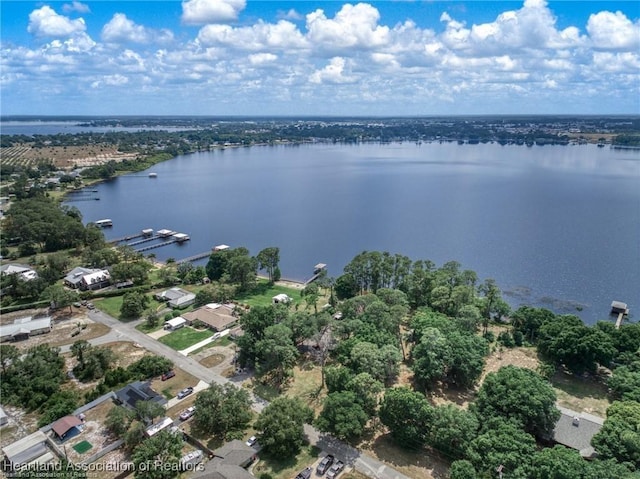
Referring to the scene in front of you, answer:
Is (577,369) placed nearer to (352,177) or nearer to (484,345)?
(484,345)

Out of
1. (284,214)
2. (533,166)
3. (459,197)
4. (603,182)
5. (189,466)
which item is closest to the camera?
(189,466)

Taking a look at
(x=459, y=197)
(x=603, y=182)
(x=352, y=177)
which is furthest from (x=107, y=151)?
(x=603, y=182)

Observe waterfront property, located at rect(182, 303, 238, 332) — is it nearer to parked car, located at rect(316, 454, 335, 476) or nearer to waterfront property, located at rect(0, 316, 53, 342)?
waterfront property, located at rect(0, 316, 53, 342)

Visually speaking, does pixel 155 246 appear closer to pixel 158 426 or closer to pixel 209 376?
pixel 209 376

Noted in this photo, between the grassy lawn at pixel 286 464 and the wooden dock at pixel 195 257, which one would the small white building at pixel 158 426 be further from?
the wooden dock at pixel 195 257

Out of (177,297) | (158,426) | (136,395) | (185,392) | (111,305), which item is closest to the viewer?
(158,426)

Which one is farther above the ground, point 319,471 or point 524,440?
point 524,440

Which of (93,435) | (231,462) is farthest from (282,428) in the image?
(93,435)

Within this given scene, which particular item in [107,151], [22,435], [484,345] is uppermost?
[107,151]
